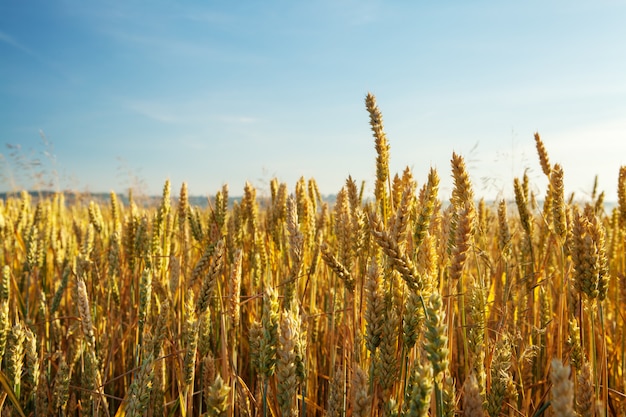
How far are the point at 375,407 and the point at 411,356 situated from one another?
6.2 inches

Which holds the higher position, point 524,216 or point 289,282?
point 524,216

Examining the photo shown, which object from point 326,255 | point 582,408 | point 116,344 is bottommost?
point 116,344

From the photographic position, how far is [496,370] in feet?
3.63

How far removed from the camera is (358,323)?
1.36 meters

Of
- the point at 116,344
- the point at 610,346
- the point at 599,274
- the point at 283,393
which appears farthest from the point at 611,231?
the point at 116,344

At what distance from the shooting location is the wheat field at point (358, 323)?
927mm

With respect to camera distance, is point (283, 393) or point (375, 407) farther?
point (375, 407)

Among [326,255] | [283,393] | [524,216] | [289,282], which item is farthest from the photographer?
[524,216]

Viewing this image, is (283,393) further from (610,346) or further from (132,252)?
(610,346)

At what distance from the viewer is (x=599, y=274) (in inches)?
40.6

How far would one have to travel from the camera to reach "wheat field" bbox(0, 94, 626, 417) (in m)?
0.93

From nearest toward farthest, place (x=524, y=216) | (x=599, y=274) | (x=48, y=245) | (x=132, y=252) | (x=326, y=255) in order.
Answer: (x=599, y=274)
(x=326, y=255)
(x=524, y=216)
(x=132, y=252)
(x=48, y=245)

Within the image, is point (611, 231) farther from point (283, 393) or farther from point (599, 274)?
point (283, 393)

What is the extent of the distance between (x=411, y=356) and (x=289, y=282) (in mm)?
456
